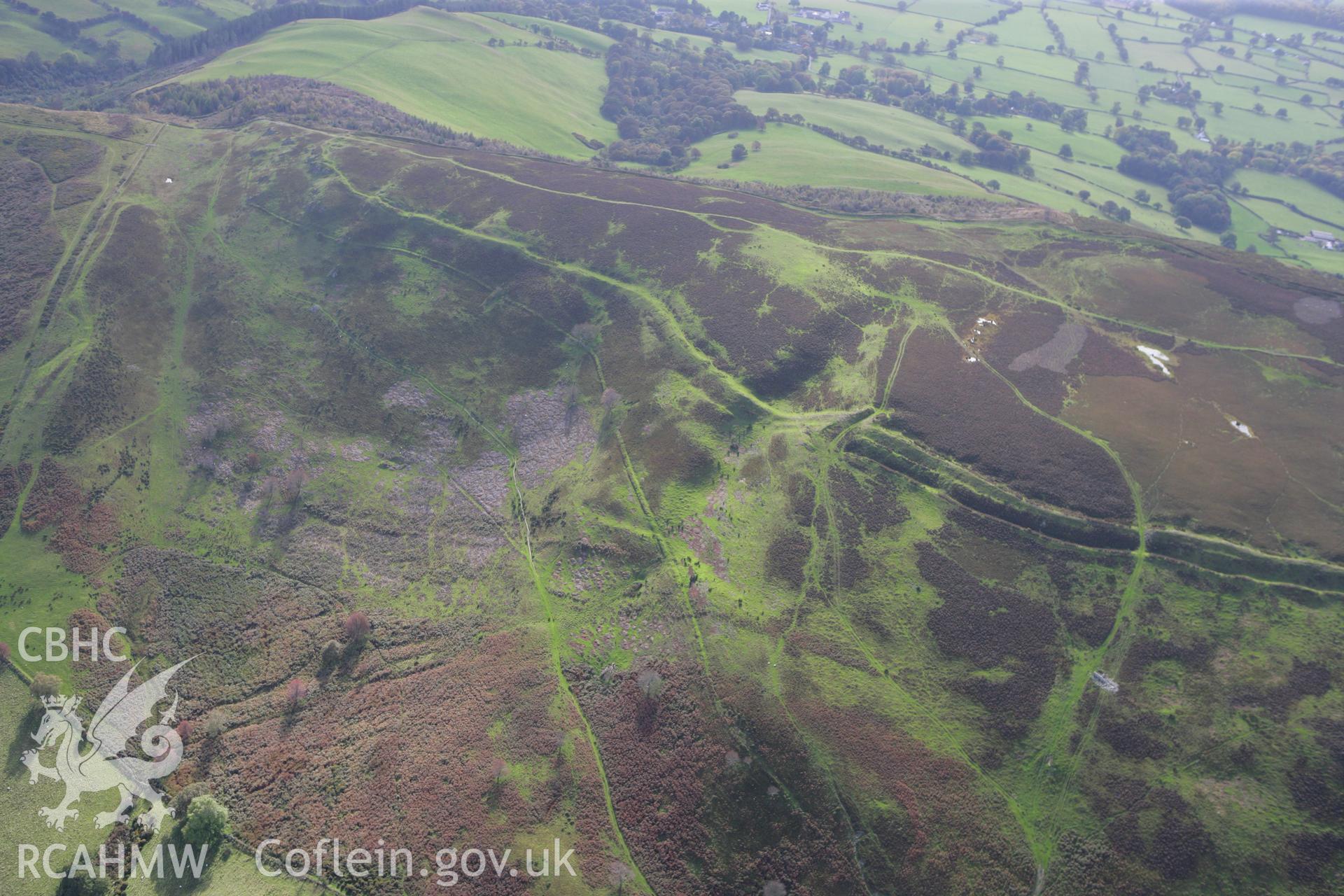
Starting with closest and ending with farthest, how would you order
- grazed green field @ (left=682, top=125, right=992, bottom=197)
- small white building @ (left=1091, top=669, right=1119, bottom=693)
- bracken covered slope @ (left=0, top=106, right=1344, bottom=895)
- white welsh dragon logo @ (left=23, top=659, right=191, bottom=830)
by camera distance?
bracken covered slope @ (left=0, top=106, right=1344, bottom=895)
white welsh dragon logo @ (left=23, top=659, right=191, bottom=830)
small white building @ (left=1091, top=669, right=1119, bottom=693)
grazed green field @ (left=682, top=125, right=992, bottom=197)

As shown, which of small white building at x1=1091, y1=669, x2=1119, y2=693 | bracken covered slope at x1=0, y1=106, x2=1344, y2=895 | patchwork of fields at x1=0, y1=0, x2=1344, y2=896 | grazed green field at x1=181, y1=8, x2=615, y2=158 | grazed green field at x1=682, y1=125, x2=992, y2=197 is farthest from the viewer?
grazed green field at x1=181, y1=8, x2=615, y2=158

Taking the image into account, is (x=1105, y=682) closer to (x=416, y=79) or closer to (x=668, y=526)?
(x=668, y=526)

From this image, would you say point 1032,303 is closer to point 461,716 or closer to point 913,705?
point 913,705

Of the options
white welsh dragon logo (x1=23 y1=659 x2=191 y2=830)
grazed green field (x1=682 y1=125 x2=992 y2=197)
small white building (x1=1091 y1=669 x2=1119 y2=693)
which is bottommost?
white welsh dragon logo (x1=23 y1=659 x2=191 y2=830)

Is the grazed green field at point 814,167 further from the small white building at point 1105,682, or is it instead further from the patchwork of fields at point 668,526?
the small white building at point 1105,682

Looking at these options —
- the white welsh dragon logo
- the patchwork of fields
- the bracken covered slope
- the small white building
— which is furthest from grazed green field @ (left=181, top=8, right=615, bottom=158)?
the small white building

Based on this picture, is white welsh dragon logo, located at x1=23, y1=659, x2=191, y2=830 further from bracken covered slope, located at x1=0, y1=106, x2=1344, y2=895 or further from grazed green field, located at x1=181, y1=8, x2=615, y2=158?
grazed green field, located at x1=181, y1=8, x2=615, y2=158

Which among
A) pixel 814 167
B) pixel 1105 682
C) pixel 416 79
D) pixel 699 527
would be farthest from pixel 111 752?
pixel 416 79

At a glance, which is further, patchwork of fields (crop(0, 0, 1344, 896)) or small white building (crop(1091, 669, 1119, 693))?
small white building (crop(1091, 669, 1119, 693))

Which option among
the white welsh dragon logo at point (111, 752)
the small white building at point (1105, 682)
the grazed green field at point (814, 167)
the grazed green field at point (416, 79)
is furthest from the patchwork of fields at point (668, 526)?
the grazed green field at point (416, 79)
